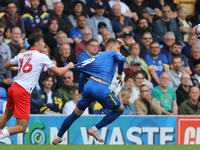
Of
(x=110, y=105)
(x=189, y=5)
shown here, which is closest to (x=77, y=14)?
(x=189, y=5)

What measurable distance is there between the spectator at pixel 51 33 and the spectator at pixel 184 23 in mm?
4971

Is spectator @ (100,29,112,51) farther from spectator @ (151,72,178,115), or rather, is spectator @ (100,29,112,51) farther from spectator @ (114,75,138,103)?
spectator @ (151,72,178,115)

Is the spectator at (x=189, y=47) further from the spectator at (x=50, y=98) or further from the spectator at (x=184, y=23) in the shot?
the spectator at (x=50, y=98)

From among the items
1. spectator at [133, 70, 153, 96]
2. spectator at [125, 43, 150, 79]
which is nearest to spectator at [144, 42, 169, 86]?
spectator at [125, 43, 150, 79]

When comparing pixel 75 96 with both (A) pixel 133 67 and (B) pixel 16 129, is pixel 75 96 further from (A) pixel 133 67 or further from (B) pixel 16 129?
(B) pixel 16 129

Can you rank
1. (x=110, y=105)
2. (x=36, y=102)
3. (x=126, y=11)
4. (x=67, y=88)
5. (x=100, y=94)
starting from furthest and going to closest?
(x=126, y=11), (x=67, y=88), (x=36, y=102), (x=110, y=105), (x=100, y=94)

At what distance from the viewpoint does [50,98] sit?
8883 millimetres

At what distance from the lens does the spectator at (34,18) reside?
34.9ft

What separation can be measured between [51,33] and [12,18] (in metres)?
1.13

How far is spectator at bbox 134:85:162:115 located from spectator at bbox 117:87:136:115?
0.13 meters

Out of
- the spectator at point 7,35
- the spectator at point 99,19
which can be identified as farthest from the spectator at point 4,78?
the spectator at point 99,19

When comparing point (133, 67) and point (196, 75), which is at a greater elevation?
point (133, 67)

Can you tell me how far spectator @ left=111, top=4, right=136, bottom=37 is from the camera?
474 inches

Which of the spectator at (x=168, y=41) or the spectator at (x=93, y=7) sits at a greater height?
the spectator at (x=93, y=7)
